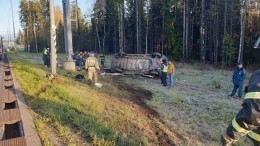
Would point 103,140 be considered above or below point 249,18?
below

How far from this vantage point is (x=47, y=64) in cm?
2477

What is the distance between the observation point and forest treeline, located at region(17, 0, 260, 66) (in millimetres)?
35625

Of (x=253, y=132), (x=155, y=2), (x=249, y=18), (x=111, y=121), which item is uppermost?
(x=155, y=2)

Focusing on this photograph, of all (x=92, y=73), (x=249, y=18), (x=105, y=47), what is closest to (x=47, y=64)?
(x=92, y=73)

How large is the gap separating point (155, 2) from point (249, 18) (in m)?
14.0

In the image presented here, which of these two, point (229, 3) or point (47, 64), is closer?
point (47, 64)

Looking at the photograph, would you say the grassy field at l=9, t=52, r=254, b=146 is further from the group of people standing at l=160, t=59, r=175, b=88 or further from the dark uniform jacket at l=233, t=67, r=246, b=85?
the group of people standing at l=160, t=59, r=175, b=88

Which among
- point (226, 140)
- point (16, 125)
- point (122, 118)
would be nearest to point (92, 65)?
point (122, 118)

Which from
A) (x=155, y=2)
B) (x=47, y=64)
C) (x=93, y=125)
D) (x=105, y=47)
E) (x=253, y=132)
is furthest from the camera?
(x=105, y=47)

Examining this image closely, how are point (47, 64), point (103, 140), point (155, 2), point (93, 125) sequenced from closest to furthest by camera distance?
1. point (103, 140)
2. point (93, 125)
3. point (47, 64)
4. point (155, 2)

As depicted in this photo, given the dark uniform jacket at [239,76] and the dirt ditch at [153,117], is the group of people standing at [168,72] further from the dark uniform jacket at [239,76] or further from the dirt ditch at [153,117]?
the dark uniform jacket at [239,76]

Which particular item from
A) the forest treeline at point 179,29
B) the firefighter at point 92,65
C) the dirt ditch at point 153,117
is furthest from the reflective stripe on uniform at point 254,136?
the forest treeline at point 179,29

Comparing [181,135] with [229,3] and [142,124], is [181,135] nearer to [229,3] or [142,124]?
[142,124]

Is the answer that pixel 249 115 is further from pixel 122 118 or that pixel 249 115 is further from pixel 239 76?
pixel 239 76
